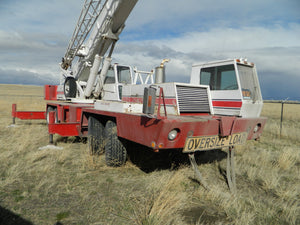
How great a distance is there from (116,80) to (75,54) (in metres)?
2.32

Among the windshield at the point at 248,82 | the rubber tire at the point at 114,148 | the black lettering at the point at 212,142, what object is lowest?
the rubber tire at the point at 114,148

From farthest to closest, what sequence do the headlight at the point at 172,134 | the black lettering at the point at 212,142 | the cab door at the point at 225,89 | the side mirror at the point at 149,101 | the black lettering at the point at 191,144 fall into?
the cab door at the point at 225,89 → the black lettering at the point at 212,142 → the black lettering at the point at 191,144 → the headlight at the point at 172,134 → the side mirror at the point at 149,101

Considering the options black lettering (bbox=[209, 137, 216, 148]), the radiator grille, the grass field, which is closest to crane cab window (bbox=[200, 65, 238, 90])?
the radiator grille

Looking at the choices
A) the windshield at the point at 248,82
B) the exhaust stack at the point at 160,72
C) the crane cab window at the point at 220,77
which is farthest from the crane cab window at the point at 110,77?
the windshield at the point at 248,82

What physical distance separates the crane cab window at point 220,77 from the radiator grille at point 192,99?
0.67 m

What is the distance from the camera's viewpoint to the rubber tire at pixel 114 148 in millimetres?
4555

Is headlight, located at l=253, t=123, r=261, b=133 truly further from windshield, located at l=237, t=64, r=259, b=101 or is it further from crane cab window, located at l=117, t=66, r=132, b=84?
crane cab window, located at l=117, t=66, r=132, b=84

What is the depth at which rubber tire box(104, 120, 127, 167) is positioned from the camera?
179 inches

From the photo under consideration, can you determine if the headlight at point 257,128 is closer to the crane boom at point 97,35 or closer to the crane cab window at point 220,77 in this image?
the crane cab window at point 220,77

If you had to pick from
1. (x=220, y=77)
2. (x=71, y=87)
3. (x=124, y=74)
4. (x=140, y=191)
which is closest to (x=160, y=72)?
(x=220, y=77)

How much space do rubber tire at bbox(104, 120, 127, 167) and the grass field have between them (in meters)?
0.16

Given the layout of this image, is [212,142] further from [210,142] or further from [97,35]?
[97,35]

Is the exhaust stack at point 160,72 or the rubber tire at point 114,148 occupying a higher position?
the exhaust stack at point 160,72

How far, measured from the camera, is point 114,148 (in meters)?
4.58
